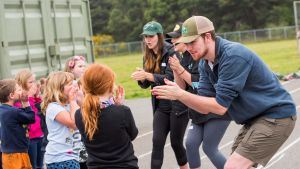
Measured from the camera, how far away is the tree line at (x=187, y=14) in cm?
8119

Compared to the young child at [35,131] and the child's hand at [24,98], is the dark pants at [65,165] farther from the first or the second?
the young child at [35,131]

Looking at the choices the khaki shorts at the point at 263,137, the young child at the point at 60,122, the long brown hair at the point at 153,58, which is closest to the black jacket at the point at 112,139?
the khaki shorts at the point at 263,137

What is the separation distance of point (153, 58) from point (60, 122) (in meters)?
2.03

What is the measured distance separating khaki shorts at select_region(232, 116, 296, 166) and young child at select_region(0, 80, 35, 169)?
2.57 metres

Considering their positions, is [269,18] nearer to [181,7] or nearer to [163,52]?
[181,7]

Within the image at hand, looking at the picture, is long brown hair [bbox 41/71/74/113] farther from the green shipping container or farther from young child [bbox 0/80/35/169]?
the green shipping container

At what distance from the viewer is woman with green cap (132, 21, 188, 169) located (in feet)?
25.8

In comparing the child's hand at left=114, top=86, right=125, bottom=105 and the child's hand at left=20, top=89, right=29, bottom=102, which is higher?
the child's hand at left=114, top=86, right=125, bottom=105

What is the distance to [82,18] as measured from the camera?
12.5 meters

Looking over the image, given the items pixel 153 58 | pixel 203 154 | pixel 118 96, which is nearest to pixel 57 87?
pixel 118 96

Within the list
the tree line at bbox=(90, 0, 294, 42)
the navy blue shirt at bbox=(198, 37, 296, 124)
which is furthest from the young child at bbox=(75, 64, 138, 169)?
the tree line at bbox=(90, 0, 294, 42)

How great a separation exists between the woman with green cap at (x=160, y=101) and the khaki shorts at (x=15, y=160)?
1633mm

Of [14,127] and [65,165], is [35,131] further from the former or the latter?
[65,165]

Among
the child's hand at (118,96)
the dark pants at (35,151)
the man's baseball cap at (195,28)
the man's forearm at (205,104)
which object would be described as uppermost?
the man's baseball cap at (195,28)
